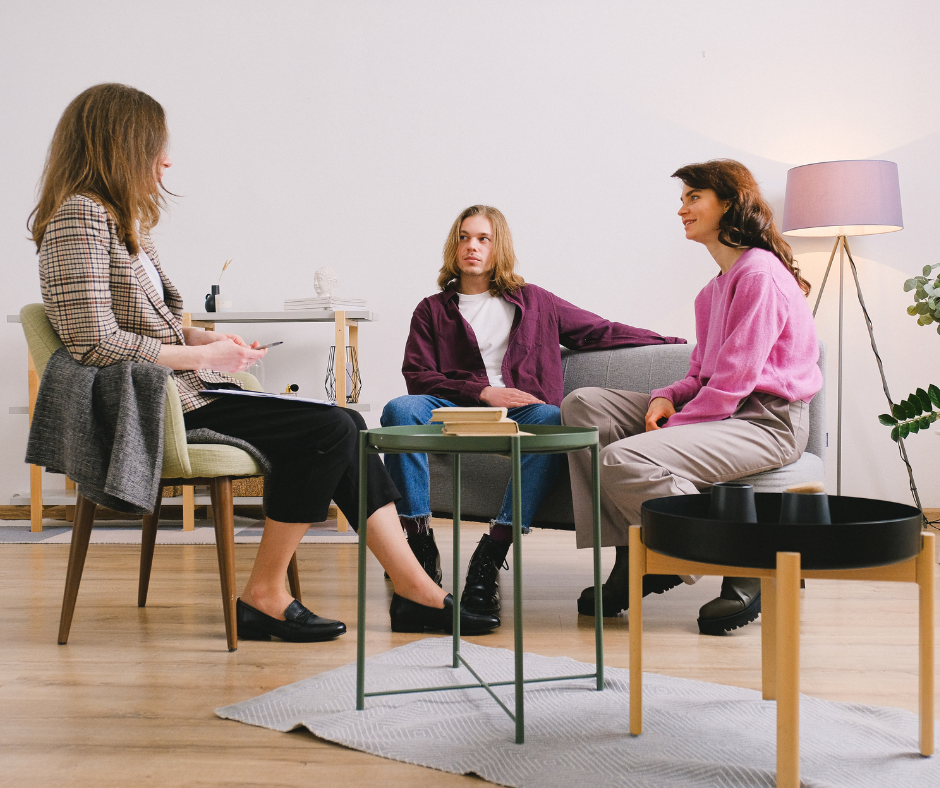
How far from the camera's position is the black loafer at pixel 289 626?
71.0 inches

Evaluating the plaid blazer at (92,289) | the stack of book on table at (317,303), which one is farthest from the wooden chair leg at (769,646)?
the stack of book on table at (317,303)

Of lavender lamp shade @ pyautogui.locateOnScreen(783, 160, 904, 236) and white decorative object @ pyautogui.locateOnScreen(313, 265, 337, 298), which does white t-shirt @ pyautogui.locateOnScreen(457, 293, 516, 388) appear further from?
lavender lamp shade @ pyautogui.locateOnScreen(783, 160, 904, 236)

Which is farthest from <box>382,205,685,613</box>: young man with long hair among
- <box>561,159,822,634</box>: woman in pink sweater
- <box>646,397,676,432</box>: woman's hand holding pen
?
<box>561,159,822,634</box>: woman in pink sweater

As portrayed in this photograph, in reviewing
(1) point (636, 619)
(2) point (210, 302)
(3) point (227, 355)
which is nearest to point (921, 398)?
(1) point (636, 619)

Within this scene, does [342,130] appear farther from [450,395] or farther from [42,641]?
[42,641]

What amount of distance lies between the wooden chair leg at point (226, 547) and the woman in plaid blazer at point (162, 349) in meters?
0.09

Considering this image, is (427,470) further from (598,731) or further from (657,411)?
(598,731)

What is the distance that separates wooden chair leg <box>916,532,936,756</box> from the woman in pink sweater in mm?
697

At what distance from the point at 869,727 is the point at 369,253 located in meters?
2.85

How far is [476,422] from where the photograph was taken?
133 cm

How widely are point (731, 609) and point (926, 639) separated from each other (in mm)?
746

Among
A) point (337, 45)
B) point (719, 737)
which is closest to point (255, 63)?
point (337, 45)

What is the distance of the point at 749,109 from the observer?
3576mm

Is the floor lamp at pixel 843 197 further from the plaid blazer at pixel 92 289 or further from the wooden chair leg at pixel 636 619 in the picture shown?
the plaid blazer at pixel 92 289
